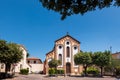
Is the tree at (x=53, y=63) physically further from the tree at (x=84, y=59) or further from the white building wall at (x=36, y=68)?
the white building wall at (x=36, y=68)

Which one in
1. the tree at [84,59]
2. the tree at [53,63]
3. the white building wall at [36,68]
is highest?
the tree at [84,59]

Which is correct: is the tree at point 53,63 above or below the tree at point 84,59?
below

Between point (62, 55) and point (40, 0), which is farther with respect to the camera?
point (62, 55)

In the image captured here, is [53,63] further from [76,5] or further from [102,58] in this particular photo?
[76,5]

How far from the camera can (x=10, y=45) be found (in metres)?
38.7

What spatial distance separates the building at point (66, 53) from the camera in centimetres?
6297

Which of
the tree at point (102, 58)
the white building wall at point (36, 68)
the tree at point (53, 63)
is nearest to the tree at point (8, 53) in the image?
the tree at point (102, 58)

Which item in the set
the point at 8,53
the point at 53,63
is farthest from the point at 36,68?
the point at 8,53

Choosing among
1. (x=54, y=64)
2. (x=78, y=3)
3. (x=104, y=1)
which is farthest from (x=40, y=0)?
(x=54, y=64)

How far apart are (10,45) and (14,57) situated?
96.5 inches

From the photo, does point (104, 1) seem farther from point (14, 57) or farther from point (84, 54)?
point (84, 54)

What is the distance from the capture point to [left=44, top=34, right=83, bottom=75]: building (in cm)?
6297

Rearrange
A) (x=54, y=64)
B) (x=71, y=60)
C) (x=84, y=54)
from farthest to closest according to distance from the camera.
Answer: (x=71, y=60)
(x=54, y=64)
(x=84, y=54)

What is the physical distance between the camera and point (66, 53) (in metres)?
64.2
